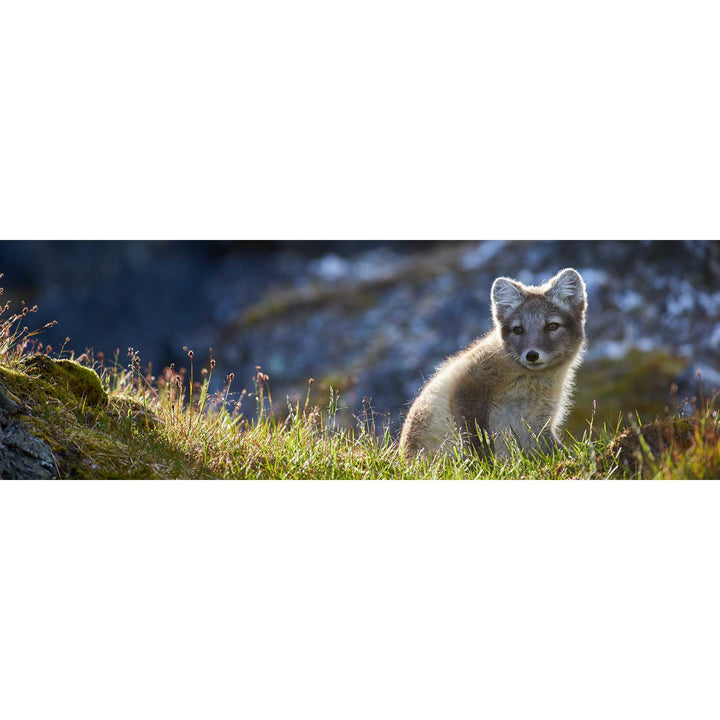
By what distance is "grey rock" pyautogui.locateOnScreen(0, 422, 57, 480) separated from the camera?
386cm

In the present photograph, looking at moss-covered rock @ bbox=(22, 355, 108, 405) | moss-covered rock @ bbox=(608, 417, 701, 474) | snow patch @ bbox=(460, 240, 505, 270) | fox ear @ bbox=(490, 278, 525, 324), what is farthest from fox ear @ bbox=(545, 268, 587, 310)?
snow patch @ bbox=(460, 240, 505, 270)

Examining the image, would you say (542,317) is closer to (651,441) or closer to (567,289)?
(567,289)

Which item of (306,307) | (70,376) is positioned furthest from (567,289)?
(306,307)

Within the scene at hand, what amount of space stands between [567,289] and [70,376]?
3053mm

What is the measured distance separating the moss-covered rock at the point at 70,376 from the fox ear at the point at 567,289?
9.22 feet

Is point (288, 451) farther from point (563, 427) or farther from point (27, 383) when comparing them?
point (563, 427)

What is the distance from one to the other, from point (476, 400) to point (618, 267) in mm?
3493

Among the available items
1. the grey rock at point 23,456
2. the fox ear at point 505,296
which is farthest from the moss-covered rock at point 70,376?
the fox ear at point 505,296

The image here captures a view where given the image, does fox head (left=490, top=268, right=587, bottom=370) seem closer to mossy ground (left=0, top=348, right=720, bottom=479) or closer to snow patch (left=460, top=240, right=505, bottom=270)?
mossy ground (left=0, top=348, right=720, bottom=479)

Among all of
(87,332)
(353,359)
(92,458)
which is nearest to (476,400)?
(92,458)

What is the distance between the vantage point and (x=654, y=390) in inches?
322

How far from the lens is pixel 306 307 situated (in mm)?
11422

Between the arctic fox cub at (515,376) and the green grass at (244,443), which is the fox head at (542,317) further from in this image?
the green grass at (244,443)

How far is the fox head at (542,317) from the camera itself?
4816 mm
